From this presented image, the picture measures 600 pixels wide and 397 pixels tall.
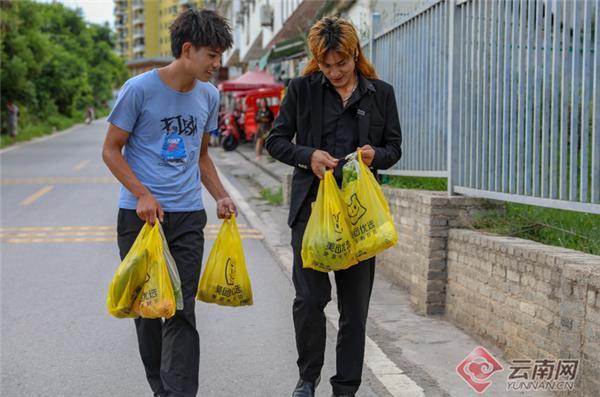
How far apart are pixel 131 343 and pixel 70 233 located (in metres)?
5.52

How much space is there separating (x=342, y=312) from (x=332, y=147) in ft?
2.63

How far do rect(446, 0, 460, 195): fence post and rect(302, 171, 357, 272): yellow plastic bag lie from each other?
2.84 meters

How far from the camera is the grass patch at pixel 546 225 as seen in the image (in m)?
5.39

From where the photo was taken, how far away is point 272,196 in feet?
48.6

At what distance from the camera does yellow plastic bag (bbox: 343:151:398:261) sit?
12.5 feet

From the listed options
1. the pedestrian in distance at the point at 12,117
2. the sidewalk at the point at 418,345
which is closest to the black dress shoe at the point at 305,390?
the sidewalk at the point at 418,345

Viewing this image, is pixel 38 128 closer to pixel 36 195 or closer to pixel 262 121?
pixel 262 121

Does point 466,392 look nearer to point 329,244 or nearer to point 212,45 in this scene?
point 329,244

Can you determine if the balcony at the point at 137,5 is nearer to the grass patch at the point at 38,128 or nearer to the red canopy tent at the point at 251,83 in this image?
the grass patch at the point at 38,128

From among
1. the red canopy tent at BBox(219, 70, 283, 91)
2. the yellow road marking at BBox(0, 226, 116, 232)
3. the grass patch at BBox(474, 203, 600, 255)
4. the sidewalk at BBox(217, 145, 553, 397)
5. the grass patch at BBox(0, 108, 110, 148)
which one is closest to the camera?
the sidewalk at BBox(217, 145, 553, 397)

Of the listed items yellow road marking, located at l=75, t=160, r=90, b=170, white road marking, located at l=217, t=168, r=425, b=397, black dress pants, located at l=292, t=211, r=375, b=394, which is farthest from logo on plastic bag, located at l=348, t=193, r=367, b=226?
yellow road marking, located at l=75, t=160, r=90, b=170

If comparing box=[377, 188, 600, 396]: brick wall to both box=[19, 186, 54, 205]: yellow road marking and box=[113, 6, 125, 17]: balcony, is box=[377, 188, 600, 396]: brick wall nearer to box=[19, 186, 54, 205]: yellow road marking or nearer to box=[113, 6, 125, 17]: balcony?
box=[19, 186, 54, 205]: yellow road marking

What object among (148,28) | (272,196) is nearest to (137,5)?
(148,28)

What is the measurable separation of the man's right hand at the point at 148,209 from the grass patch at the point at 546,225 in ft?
8.62
